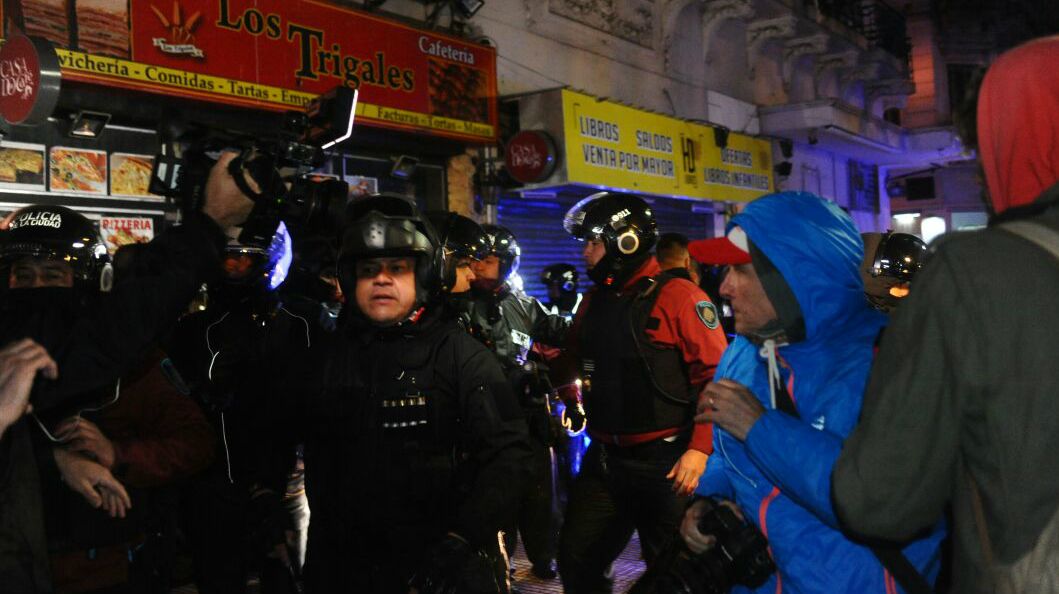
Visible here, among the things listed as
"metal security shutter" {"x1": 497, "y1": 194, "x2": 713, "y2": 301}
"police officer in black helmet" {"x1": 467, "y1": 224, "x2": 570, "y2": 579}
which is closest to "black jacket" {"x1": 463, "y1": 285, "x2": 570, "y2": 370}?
"police officer in black helmet" {"x1": 467, "y1": 224, "x2": 570, "y2": 579}

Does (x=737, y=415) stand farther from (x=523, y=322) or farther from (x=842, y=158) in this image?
(x=842, y=158)

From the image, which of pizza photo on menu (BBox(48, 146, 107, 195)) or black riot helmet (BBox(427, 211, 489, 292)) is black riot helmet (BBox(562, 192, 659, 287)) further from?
pizza photo on menu (BBox(48, 146, 107, 195))

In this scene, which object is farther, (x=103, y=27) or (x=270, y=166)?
(x=103, y=27)

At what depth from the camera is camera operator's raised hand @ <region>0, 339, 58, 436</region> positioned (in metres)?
1.98

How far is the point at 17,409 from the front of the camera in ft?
6.51

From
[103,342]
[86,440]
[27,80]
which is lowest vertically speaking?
[86,440]

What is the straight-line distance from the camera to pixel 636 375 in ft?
15.1

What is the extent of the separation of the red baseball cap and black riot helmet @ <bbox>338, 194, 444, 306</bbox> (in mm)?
1095

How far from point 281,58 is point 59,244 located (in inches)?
239

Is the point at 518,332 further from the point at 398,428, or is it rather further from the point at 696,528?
the point at 696,528

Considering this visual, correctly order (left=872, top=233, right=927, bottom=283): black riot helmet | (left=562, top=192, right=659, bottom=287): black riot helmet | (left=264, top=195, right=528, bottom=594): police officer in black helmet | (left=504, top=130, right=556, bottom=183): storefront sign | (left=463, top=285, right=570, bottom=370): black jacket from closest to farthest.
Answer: (left=264, top=195, right=528, bottom=594): police officer in black helmet, (left=562, top=192, right=659, bottom=287): black riot helmet, (left=872, top=233, right=927, bottom=283): black riot helmet, (left=463, top=285, right=570, bottom=370): black jacket, (left=504, top=130, right=556, bottom=183): storefront sign

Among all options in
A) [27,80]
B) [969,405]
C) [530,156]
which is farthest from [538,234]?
[969,405]

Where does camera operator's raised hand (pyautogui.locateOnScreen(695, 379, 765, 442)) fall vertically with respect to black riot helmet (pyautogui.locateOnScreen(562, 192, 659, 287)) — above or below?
below

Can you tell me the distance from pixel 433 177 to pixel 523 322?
5.09m
